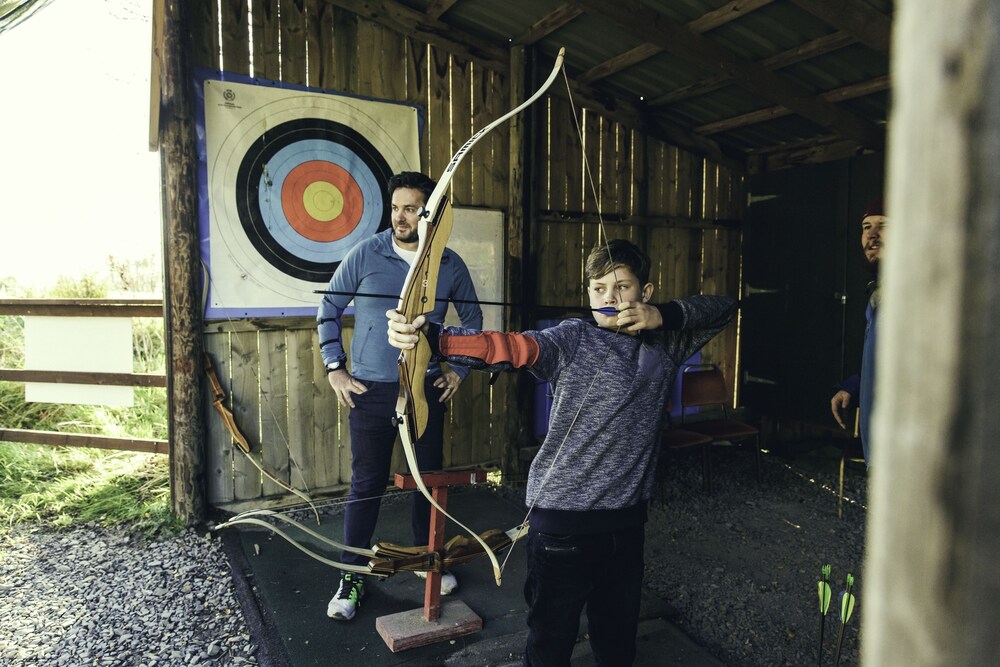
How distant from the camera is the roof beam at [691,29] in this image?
2.61m

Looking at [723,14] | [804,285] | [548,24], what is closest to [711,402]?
[804,285]

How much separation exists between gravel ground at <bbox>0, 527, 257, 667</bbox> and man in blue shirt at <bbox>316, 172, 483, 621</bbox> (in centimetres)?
43

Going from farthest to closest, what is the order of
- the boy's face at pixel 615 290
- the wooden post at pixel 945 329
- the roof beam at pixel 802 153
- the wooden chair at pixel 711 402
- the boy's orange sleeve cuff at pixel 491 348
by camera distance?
the roof beam at pixel 802 153 < the wooden chair at pixel 711 402 < the boy's face at pixel 615 290 < the boy's orange sleeve cuff at pixel 491 348 < the wooden post at pixel 945 329

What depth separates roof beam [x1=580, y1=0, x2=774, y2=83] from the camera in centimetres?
261

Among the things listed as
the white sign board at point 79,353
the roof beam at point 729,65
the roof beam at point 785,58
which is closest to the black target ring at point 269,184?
the white sign board at point 79,353

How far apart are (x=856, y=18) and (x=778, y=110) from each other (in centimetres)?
118

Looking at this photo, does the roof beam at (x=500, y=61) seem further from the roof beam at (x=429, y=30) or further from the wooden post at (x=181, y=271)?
the wooden post at (x=181, y=271)

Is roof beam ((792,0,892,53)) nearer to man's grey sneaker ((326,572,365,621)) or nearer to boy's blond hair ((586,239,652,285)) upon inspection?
boy's blond hair ((586,239,652,285))

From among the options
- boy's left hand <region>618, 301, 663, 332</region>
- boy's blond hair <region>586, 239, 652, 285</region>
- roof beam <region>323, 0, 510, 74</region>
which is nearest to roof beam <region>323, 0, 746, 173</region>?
roof beam <region>323, 0, 510, 74</region>

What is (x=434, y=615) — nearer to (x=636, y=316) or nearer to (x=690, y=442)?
(x=636, y=316)

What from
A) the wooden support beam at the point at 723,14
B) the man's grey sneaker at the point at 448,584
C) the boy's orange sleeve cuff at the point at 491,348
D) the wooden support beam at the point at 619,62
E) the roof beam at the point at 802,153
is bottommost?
the man's grey sneaker at the point at 448,584

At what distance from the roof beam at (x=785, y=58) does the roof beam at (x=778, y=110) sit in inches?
13.0

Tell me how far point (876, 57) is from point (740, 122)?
3.24 feet

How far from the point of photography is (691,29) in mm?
2861
